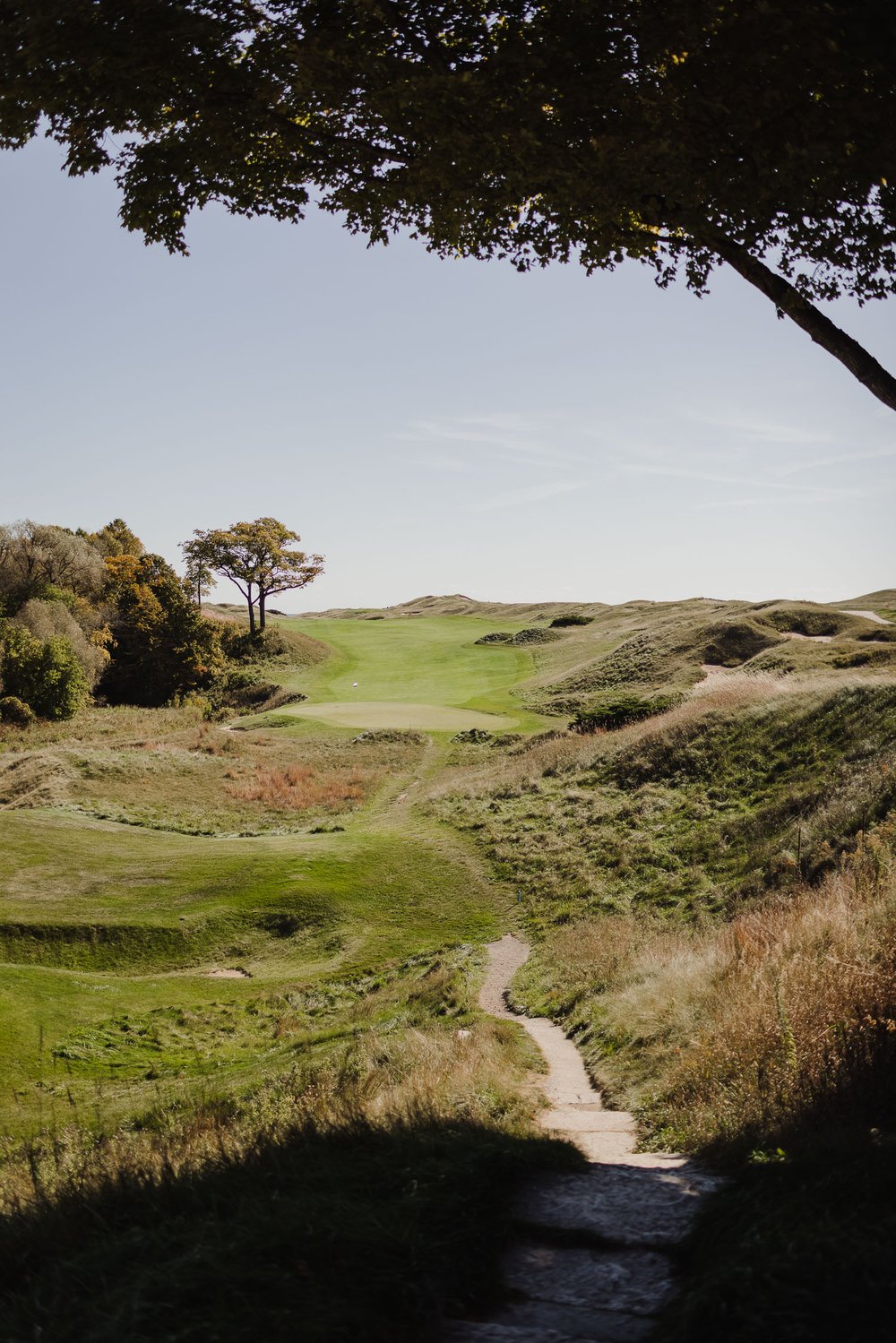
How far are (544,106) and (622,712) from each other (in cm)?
3360

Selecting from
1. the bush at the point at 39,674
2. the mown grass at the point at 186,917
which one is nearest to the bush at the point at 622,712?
the mown grass at the point at 186,917

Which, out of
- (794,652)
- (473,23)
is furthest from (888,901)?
(794,652)

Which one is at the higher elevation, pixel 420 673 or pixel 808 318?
pixel 808 318

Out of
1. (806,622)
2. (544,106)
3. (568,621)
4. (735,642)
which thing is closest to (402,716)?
(735,642)

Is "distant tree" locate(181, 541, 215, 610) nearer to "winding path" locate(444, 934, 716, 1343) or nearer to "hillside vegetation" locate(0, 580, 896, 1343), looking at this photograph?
"hillside vegetation" locate(0, 580, 896, 1343)

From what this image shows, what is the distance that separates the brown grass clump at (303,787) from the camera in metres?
34.7

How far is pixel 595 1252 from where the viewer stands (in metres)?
4.38

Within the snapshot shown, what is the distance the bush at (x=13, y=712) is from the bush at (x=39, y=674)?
174 centimetres

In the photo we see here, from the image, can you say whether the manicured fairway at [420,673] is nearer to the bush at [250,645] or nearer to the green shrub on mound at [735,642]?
the bush at [250,645]

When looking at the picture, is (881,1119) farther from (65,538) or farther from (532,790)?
(65,538)

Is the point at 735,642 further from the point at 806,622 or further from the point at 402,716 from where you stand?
the point at 402,716

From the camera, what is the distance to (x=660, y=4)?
7969mm

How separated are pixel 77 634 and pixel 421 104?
196ft

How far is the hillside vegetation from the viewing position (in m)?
3.83
